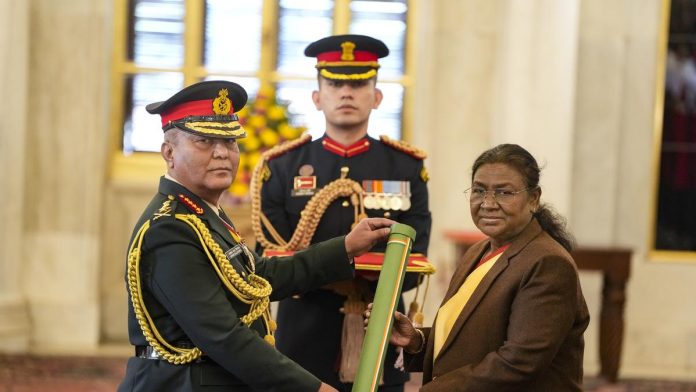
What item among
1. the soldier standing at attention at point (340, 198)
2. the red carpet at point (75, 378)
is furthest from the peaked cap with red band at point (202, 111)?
the red carpet at point (75, 378)

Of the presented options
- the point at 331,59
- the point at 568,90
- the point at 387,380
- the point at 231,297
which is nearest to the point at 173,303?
the point at 231,297

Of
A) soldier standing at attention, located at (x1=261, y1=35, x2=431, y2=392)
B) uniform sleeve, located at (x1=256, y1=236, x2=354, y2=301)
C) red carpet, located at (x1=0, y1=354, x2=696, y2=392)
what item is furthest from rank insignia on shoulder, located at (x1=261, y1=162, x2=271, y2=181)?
red carpet, located at (x1=0, y1=354, x2=696, y2=392)

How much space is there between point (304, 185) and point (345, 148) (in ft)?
0.56

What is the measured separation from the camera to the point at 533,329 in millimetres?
2424

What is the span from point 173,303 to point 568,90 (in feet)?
13.6

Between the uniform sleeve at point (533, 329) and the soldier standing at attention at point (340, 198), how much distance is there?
816mm

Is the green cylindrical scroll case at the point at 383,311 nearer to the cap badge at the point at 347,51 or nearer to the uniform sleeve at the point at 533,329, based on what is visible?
the uniform sleeve at the point at 533,329

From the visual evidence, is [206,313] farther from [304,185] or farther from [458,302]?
[304,185]

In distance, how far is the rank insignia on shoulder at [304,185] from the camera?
3428 millimetres

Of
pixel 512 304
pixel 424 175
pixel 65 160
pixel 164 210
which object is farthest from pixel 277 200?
→ pixel 65 160

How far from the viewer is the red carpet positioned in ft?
18.0

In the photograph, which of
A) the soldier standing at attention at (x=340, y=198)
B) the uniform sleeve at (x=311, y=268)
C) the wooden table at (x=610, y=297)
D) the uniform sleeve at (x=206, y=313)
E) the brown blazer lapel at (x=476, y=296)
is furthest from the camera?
the wooden table at (x=610, y=297)

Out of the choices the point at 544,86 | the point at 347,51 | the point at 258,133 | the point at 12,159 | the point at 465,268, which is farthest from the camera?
the point at 12,159

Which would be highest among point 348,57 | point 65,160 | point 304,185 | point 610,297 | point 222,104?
point 348,57
